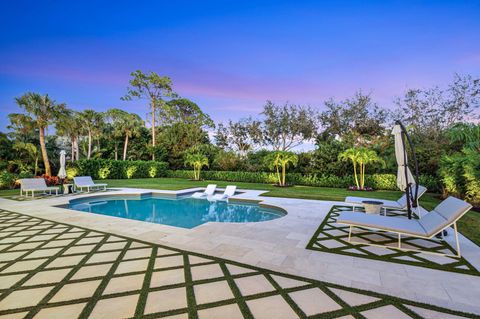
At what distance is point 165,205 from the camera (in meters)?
10.2

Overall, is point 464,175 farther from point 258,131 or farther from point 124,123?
point 124,123

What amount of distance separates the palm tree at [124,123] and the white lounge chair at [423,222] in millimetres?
27925

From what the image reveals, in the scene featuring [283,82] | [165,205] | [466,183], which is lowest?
[165,205]

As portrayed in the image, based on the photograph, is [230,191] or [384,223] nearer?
[384,223]

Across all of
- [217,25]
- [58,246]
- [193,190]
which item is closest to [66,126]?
[193,190]

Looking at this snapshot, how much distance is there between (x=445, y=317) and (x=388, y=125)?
72.4 ft

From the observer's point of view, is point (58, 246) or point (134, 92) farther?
point (134, 92)

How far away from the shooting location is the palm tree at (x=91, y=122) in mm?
24609

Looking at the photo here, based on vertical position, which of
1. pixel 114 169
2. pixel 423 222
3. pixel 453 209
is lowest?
pixel 423 222

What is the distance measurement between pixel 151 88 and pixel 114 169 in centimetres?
1153

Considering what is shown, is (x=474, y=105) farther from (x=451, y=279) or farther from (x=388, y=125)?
(x=451, y=279)

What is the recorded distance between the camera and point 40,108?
15.0 m

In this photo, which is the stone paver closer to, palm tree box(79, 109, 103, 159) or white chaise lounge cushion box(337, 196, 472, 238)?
white chaise lounge cushion box(337, 196, 472, 238)

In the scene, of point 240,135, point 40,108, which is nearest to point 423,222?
point 40,108
